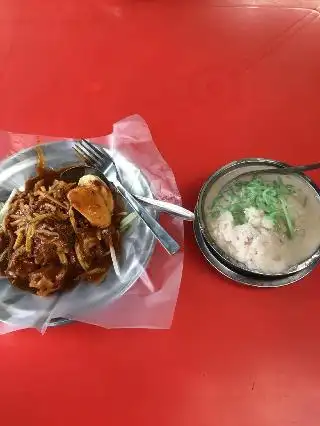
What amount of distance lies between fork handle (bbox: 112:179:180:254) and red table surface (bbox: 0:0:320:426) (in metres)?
0.15

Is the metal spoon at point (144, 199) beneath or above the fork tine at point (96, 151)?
beneath

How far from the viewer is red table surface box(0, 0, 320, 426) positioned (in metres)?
1.35

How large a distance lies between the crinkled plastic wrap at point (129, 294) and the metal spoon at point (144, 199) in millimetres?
57

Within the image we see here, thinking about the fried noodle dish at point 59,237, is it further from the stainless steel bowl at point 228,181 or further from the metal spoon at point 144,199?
the stainless steel bowl at point 228,181

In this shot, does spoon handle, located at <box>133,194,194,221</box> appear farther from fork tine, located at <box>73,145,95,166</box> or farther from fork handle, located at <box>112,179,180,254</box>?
fork tine, located at <box>73,145,95,166</box>

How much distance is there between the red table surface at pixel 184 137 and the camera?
1350 millimetres

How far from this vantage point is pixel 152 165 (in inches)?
62.1

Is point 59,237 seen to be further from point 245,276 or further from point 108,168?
point 245,276

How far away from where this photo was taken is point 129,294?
141 cm

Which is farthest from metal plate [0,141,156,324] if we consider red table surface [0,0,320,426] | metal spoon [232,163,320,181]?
metal spoon [232,163,320,181]

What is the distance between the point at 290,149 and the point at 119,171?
0.57 metres

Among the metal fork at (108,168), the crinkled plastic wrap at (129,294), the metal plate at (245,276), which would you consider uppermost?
the metal fork at (108,168)

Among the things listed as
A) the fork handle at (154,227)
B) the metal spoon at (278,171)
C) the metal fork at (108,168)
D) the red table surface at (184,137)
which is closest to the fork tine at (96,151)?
the metal fork at (108,168)

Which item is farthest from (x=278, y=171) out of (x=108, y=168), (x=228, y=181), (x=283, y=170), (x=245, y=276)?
(x=108, y=168)
